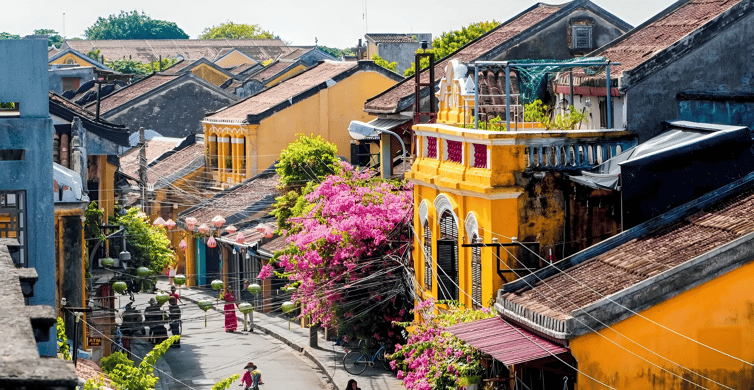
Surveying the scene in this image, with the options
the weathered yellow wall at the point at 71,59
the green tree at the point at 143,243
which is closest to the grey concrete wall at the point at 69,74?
the weathered yellow wall at the point at 71,59

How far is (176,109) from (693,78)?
41.2 meters

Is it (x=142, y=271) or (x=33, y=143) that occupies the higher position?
(x=33, y=143)

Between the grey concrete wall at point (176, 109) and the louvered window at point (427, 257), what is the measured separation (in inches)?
1390

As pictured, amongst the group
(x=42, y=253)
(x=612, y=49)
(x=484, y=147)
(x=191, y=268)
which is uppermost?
(x=612, y=49)

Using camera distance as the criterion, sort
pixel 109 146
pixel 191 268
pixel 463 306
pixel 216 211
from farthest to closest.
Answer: pixel 191 268 < pixel 216 211 < pixel 109 146 < pixel 463 306

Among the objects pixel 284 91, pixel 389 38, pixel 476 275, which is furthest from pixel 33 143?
pixel 389 38

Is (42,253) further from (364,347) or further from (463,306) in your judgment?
(364,347)

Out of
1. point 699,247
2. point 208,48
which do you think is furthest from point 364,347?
point 208,48

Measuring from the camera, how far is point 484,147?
68.2 feet

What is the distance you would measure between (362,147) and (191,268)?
9.61 meters

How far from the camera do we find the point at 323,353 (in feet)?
113

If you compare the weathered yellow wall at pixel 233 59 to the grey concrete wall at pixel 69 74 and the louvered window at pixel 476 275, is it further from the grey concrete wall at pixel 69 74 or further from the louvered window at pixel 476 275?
the louvered window at pixel 476 275

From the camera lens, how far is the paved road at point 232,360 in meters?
31.1

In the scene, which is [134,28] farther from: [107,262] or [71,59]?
[107,262]
